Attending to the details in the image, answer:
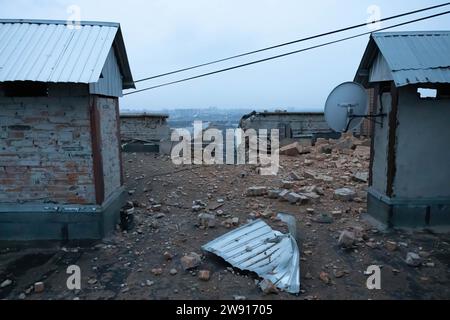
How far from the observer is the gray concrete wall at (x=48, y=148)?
5.75 meters

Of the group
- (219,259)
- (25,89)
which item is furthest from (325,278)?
(25,89)

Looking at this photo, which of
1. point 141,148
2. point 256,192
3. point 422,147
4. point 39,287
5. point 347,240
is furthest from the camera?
point 141,148

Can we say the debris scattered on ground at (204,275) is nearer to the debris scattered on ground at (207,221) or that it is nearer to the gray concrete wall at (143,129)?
the debris scattered on ground at (207,221)

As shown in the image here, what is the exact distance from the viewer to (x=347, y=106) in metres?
6.43

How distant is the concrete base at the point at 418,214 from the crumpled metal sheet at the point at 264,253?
2011 mm

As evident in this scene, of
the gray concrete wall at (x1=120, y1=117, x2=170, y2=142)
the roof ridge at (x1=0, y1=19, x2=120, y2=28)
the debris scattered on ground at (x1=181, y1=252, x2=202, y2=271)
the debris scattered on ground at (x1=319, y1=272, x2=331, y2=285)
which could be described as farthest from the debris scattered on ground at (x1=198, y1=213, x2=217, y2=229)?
the gray concrete wall at (x1=120, y1=117, x2=170, y2=142)

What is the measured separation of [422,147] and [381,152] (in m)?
0.74

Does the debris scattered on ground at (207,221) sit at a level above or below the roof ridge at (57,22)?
below

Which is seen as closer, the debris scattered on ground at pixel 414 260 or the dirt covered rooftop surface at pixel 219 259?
the dirt covered rooftop surface at pixel 219 259

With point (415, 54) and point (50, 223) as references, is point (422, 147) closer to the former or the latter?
point (415, 54)

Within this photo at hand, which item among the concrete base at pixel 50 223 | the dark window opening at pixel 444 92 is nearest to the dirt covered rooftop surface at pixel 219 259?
the concrete base at pixel 50 223

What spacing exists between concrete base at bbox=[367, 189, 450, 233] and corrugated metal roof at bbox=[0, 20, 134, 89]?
5.93 m

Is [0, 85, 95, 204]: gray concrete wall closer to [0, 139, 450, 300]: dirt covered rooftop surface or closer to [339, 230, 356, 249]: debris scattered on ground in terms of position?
[0, 139, 450, 300]: dirt covered rooftop surface
